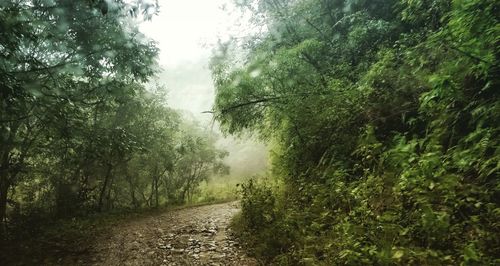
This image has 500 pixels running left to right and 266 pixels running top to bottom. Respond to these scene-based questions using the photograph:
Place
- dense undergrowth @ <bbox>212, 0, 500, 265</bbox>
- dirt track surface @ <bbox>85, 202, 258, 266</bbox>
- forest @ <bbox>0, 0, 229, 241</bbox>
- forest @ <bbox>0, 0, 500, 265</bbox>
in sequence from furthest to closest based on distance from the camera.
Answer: forest @ <bbox>0, 0, 229, 241</bbox> < dirt track surface @ <bbox>85, 202, 258, 266</bbox> < forest @ <bbox>0, 0, 500, 265</bbox> < dense undergrowth @ <bbox>212, 0, 500, 265</bbox>

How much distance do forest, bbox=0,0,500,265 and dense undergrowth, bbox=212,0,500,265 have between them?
0.03m

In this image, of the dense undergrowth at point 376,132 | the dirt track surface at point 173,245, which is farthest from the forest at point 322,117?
the dirt track surface at point 173,245

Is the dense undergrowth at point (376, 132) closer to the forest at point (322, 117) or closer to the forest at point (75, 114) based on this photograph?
the forest at point (322, 117)

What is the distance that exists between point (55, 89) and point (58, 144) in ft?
15.5

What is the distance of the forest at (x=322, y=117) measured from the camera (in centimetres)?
469

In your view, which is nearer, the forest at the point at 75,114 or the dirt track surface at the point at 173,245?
the dirt track surface at the point at 173,245

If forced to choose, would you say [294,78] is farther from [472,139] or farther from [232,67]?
[472,139]

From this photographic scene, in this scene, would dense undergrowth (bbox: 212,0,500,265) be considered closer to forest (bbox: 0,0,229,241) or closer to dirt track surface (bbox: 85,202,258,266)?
dirt track surface (bbox: 85,202,258,266)

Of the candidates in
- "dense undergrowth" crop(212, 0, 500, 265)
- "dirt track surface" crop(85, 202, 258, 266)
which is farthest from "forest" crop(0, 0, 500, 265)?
"dirt track surface" crop(85, 202, 258, 266)

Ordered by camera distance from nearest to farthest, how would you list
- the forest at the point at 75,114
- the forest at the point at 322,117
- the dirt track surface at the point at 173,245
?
the forest at the point at 322,117 < the dirt track surface at the point at 173,245 < the forest at the point at 75,114

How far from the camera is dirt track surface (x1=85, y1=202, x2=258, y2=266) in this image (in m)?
7.52

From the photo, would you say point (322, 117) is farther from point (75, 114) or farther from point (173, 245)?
point (75, 114)

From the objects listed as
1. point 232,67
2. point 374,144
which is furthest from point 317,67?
point 374,144

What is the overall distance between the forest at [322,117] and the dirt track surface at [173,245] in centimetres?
20
